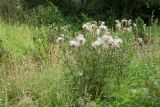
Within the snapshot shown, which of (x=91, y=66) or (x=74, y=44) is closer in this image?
(x=74, y=44)

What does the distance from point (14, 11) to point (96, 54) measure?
7739 millimetres

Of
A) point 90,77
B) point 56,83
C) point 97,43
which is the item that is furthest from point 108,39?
point 56,83

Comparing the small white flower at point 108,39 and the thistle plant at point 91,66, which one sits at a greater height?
the small white flower at point 108,39

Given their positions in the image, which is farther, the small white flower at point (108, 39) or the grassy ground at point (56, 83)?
the grassy ground at point (56, 83)

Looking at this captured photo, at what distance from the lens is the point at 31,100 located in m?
5.36

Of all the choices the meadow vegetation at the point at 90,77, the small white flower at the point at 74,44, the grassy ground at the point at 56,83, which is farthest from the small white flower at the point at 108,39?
the grassy ground at the point at 56,83

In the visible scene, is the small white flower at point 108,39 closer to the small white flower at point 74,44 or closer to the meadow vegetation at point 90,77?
the meadow vegetation at point 90,77

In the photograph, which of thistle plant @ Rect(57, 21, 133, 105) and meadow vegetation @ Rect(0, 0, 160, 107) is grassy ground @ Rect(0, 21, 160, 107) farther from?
thistle plant @ Rect(57, 21, 133, 105)

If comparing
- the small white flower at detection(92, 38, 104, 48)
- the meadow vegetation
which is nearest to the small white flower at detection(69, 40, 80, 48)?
the meadow vegetation

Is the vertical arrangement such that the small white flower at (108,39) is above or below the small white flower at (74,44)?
above

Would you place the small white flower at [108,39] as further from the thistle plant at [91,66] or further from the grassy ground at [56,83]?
the grassy ground at [56,83]

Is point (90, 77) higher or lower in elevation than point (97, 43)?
lower

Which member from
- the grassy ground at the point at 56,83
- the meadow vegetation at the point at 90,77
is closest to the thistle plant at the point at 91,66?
the meadow vegetation at the point at 90,77

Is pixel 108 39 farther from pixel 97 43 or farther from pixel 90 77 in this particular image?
pixel 90 77
